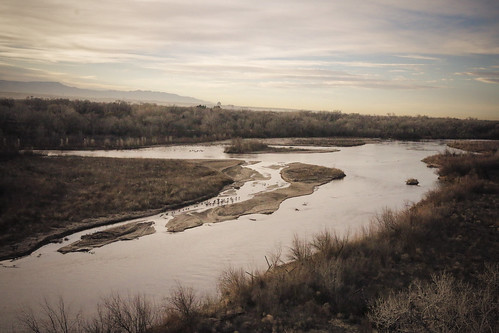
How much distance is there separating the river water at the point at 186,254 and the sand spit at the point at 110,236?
0.29 metres

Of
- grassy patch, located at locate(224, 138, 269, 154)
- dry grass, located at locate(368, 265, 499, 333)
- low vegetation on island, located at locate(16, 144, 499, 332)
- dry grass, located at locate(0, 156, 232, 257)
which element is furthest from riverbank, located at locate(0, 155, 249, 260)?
dry grass, located at locate(368, 265, 499, 333)

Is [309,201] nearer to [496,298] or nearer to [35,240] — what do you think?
[496,298]

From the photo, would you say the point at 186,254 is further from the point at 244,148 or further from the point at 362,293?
the point at 244,148

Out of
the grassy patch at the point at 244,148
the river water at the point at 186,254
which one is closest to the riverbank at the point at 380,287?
the river water at the point at 186,254

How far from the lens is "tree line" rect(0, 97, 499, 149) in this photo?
3538cm

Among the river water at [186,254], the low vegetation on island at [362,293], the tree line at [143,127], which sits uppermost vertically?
the tree line at [143,127]

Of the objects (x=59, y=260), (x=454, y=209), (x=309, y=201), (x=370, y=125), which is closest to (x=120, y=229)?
(x=59, y=260)

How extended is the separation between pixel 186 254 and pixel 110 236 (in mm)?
3154

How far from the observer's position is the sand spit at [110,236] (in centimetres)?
1137

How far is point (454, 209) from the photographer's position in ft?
45.0

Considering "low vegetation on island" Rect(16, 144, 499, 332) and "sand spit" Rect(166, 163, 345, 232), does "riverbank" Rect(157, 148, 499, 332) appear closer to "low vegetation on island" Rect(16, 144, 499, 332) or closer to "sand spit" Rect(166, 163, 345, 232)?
"low vegetation on island" Rect(16, 144, 499, 332)

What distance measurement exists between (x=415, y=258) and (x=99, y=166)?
19503 millimetres

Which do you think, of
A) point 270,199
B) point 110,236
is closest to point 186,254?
point 110,236

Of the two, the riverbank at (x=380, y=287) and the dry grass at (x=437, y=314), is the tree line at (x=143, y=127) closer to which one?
the riverbank at (x=380, y=287)
